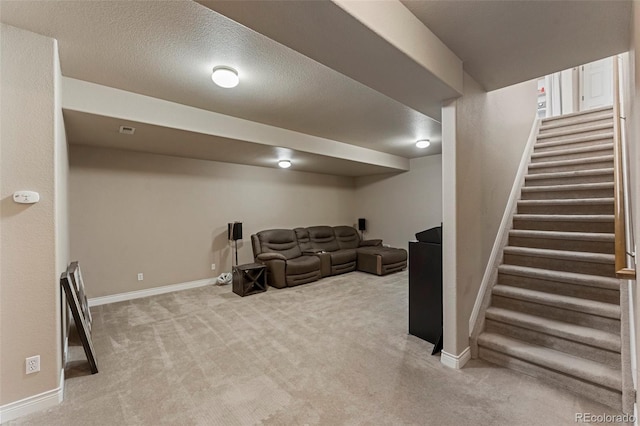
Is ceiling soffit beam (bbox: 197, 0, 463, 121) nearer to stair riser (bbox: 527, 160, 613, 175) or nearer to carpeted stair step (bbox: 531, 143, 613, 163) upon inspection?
stair riser (bbox: 527, 160, 613, 175)

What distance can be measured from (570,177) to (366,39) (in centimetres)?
328

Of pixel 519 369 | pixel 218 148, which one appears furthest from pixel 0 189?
pixel 519 369

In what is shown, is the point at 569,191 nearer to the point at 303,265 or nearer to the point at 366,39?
the point at 366,39

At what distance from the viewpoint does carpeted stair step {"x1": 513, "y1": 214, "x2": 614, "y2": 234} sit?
2.76 metres

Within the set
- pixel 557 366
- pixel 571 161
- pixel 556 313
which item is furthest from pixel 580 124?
pixel 557 366

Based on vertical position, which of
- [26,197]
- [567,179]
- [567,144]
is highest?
[567,144]

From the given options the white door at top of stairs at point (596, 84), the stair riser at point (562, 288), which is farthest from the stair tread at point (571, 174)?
the white door at top of stairs at point (596, 84)

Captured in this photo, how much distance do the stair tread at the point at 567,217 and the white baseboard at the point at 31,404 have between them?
4408mm

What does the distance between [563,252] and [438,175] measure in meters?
3.46

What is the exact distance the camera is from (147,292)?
14.3ft

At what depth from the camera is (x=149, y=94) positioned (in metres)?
2.90

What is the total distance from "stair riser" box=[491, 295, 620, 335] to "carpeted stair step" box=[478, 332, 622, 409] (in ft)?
0.98

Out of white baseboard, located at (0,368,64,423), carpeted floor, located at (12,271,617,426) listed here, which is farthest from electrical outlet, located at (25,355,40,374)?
carpeted floor, located at (12,271,617,426)

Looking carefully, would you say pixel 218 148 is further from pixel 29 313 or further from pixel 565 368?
pixel 565 368
